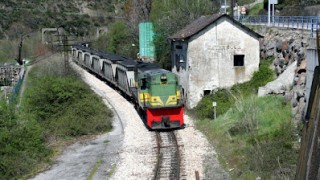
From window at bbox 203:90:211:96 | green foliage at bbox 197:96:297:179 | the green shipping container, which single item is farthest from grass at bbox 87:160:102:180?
the green shipping container

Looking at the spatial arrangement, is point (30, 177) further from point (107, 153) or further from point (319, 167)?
point (319, 167)

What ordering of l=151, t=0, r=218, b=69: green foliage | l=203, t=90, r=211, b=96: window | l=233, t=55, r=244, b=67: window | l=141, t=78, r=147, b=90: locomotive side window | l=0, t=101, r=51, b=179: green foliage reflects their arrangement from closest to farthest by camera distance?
l=0, t=101, r=51, b=179: green foliage, l=141, t=78, r=147, b=90: locomotive side window, l=203, t=90, r=211, b=96: window, l=233, t=55, r=244, b=67: window, l=151, t=0, r=218, b=69: green foliage

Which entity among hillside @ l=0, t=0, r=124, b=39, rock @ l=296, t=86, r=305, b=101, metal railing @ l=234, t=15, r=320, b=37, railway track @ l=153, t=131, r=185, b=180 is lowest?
railway track @ l=153, t=131, r=185, b=180

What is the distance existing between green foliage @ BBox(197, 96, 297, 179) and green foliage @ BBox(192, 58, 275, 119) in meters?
1.60

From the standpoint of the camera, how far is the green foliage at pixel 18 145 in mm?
17516

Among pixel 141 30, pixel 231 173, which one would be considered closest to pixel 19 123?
pixel 231 173

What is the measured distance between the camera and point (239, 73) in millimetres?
28453

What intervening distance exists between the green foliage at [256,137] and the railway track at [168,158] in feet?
5.77

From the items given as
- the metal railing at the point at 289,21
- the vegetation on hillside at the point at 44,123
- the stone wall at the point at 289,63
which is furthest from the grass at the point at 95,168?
the metal railing at the point at 289,21

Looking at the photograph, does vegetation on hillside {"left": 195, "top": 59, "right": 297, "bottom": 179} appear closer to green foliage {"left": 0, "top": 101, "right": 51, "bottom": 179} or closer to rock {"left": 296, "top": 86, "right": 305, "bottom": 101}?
rock {"left": 296, "top": 86, "right": 305, "bottom": 101}

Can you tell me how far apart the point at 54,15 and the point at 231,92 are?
9225 centimetres

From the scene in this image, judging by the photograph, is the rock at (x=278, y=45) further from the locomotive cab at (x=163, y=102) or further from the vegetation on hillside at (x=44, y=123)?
the vegetation on hillside at (x=44, y=123)

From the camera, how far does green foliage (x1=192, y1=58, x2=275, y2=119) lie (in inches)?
998

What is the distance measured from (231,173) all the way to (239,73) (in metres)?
13.4
